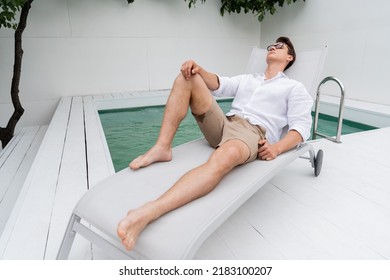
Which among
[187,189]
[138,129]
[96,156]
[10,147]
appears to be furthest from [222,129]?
[10,147]

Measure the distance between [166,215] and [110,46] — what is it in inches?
189

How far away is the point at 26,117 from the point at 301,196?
4.84 metres

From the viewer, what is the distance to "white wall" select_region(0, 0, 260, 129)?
4691 millimetres

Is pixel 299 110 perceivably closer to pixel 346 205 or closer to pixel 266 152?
pixel 266 152

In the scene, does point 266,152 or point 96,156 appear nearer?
point 266,152

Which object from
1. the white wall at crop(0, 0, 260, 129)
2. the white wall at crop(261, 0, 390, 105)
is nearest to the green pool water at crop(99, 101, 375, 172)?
the white wall at crop(261, 0, 390, 105)

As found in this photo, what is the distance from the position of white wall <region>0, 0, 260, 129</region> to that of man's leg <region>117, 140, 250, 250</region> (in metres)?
4.42

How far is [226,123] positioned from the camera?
165 cm

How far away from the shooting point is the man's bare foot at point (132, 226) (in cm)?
93

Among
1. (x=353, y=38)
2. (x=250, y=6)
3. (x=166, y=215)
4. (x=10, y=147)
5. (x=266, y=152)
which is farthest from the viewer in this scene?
(x=250, y=6)

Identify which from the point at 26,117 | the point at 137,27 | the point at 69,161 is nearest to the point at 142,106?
the point at 137,27

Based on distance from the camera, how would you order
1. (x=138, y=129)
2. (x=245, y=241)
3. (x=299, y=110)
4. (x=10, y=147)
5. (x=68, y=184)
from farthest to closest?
(x=138, y=129)
(x=10, y=147)
(x=68, y=184)
(x=299, y=110)
(x=245, y=241)

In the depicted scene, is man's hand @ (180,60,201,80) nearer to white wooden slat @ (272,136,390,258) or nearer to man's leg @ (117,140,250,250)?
man's leg @ (117,140,250,250)

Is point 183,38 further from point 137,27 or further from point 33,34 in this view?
point 33,34
